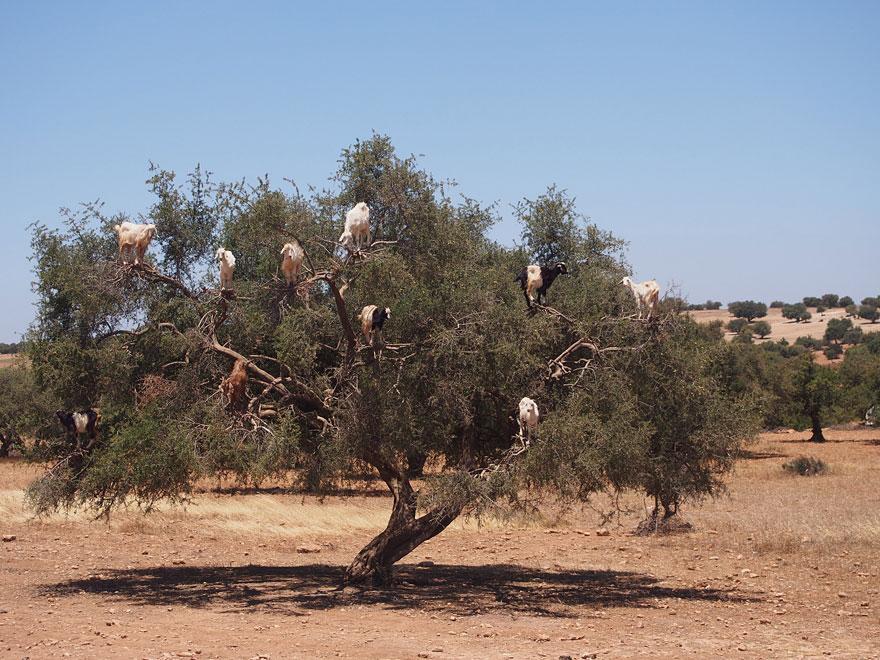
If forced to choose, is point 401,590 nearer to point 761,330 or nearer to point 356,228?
point 356,228

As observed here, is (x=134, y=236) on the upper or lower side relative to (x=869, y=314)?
lower

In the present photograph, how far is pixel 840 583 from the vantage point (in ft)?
57.6

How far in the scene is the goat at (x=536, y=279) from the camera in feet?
49.0

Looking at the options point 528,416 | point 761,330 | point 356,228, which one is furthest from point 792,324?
point 356,228

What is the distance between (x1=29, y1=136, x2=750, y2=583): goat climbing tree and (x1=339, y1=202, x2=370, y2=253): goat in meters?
0.29

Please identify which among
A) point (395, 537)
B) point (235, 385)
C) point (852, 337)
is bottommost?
point (395, 537)

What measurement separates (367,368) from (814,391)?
45945 millimetres

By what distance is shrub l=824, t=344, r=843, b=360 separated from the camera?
319ft

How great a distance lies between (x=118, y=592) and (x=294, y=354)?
519 cm

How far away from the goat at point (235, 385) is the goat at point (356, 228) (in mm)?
2466

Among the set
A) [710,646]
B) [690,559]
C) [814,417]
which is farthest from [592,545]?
[814,417]

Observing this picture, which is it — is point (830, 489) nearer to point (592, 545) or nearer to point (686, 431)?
point (592, 545)

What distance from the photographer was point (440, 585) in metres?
17.4

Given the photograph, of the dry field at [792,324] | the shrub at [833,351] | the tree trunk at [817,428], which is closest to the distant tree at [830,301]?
the dry field at [792,324]
